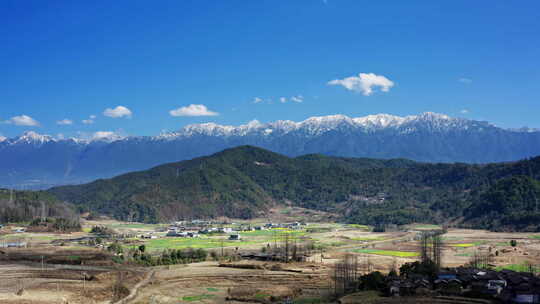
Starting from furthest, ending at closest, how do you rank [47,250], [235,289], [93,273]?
[47,250] → [93,273] → [235,289]

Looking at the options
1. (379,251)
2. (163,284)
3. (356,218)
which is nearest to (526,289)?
(163,284)

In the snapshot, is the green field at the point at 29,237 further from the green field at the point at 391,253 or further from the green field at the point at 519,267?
the green field at the point at 519,267

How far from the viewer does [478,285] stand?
192 ft

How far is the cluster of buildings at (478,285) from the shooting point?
53.8 metres

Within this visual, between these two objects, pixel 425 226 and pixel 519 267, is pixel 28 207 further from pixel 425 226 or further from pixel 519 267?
pixel 519 267

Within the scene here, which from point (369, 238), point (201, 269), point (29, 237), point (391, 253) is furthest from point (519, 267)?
point (29, 237)

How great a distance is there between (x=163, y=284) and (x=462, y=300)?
40.5m

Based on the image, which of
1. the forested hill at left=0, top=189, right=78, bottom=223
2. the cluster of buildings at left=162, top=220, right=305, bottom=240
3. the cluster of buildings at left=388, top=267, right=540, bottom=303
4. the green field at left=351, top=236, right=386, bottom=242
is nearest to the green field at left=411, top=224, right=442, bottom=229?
the green field at left=351, top=236, right=386, bottom=242

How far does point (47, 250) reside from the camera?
10206 cm

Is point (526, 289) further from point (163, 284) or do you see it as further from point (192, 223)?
point (192, 223)

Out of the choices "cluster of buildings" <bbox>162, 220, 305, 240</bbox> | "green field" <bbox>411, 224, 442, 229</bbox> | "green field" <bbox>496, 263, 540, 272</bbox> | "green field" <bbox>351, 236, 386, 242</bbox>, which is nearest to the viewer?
"green field" <bbox>496, 263, 540, 272</bbox>

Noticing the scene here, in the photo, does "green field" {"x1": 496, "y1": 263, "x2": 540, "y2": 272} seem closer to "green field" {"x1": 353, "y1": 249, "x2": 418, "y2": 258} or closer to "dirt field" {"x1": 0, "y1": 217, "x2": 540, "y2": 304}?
"dirt field" {"x1": 0, "y1": 217, "x2": 540, "y2": 304}

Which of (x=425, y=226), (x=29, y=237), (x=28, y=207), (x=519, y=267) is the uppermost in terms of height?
(x=28, y=207)

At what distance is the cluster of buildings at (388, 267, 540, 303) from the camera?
53.8 metres
